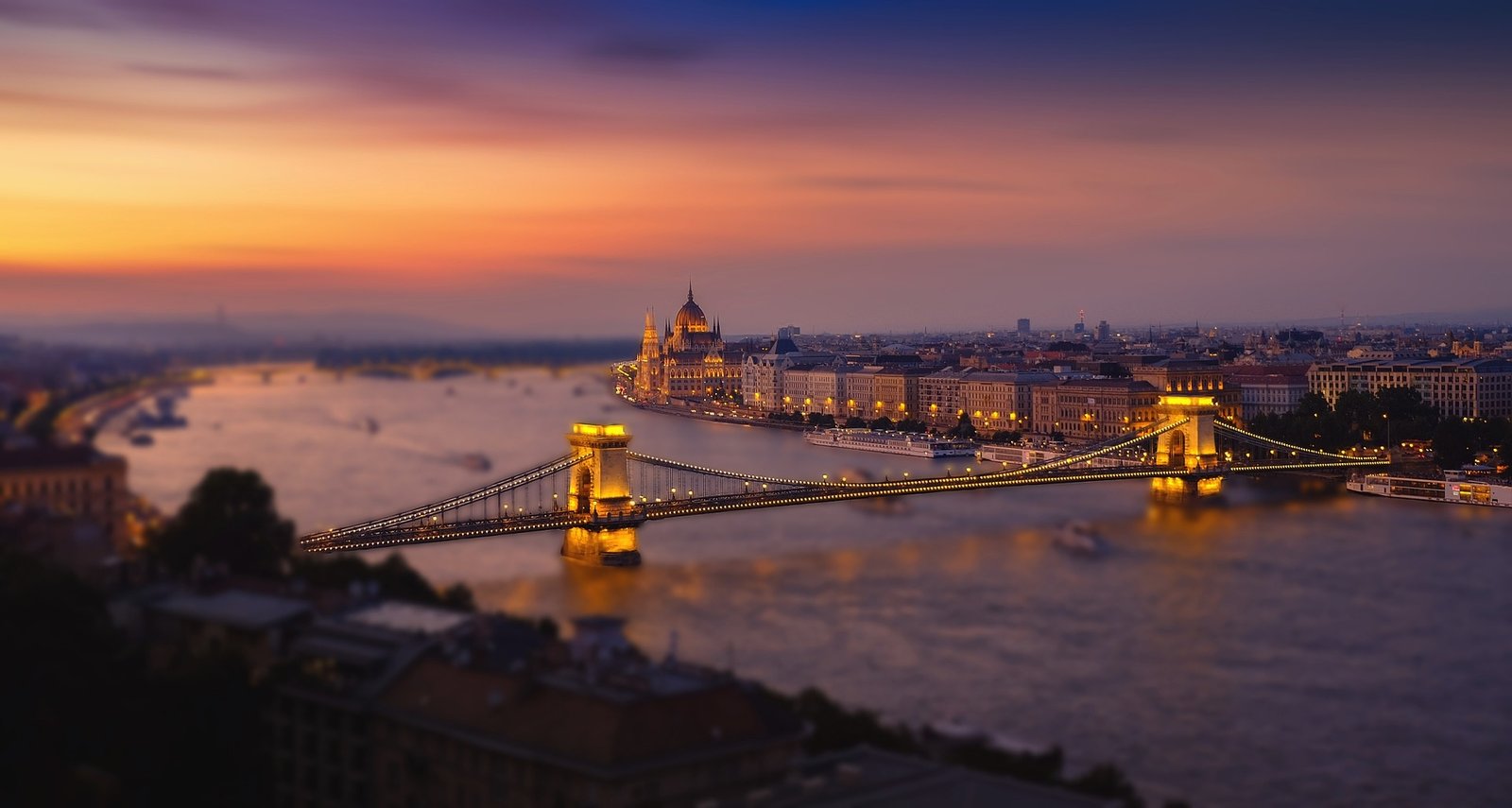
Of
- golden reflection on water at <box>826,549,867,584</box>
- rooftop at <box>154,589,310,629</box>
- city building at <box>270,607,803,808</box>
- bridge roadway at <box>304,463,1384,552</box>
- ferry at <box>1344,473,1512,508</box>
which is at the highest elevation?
rooftop at <box>154,589,310,629</box>

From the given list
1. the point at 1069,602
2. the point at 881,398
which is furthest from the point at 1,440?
the point at 881,398

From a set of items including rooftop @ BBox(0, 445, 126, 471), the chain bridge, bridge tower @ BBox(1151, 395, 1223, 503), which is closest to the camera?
rooftop @ BBox(0, 445, 126, 471)

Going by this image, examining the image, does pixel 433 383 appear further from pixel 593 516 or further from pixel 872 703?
pixel 872 703

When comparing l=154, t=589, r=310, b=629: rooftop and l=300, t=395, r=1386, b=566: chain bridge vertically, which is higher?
l=154, t=589, r=310, b=629: rooftop

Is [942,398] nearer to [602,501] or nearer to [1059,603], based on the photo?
[602,501]

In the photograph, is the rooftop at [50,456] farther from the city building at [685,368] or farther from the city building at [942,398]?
the city building at [685,368]

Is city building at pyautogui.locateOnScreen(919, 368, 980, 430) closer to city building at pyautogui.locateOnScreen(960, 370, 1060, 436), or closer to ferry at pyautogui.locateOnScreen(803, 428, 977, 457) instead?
city building at pyautogui.locateOnScreen(960, 370, 1060, 436)

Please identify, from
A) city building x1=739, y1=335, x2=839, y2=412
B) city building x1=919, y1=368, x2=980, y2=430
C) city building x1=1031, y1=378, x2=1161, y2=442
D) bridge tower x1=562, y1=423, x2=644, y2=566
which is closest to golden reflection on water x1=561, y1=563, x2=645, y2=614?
bridge tower x1=562, y1=423, x2=644, y2=566
